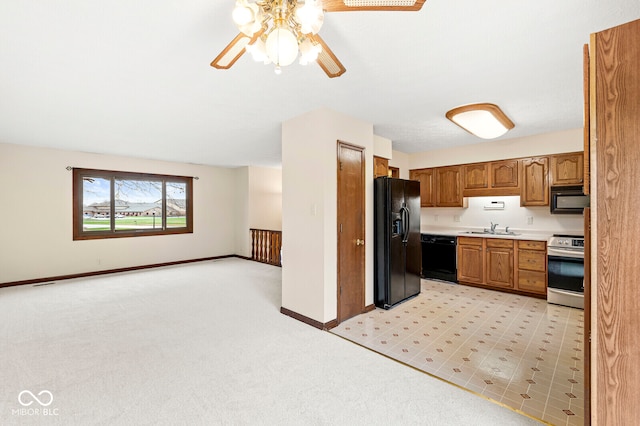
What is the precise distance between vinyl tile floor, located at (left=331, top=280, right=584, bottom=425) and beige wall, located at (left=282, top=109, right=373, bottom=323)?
0.52 meters

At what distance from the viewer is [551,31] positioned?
1854 mm

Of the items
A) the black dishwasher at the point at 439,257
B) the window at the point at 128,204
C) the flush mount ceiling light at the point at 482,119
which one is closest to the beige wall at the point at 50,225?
the window at the point at 128,204

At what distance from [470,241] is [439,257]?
598 millimetres

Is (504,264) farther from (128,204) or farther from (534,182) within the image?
(128,204)

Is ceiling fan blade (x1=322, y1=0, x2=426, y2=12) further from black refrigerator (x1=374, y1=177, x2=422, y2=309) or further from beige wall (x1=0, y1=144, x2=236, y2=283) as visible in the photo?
beige wall (x1=0, y1=144, x2=236, y2=283)

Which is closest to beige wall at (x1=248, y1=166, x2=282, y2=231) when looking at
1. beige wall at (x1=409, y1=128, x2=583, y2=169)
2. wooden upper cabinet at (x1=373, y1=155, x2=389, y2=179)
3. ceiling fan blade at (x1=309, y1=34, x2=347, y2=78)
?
beige wall at (x1=409, y1=128, x2=583, y2=169)

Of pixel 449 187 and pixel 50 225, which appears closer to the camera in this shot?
pixel 50 225

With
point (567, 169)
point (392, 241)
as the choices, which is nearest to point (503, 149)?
point (567, 169)

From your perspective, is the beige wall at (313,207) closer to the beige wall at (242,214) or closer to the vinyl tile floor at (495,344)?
the vinyl tile floor at (495,344)

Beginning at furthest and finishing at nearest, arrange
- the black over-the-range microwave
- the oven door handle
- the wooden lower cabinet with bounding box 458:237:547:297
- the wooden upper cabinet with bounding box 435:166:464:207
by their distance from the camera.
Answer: the wooden upper cabinet with bounding box 435:166:464:207 → the wooden lower cabinet with bounding box 458:237:547:297 → the black over-the-range microwave → the oven door handle

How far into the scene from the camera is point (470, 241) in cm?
476

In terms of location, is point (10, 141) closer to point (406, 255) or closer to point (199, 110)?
point (199, 110)

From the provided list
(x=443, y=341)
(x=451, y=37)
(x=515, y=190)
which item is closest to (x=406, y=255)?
(x=443, y=341)

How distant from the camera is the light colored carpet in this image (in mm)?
1870
